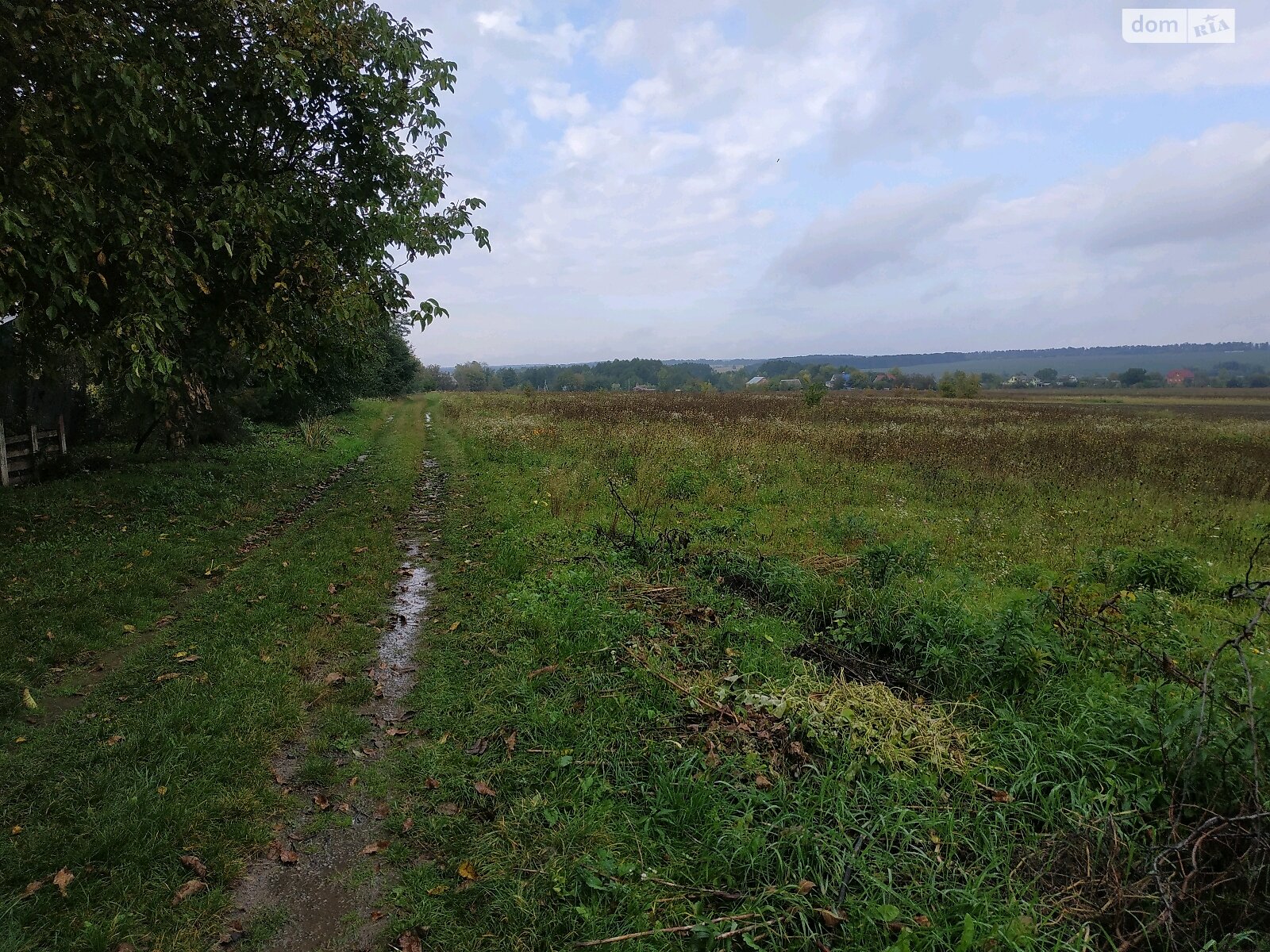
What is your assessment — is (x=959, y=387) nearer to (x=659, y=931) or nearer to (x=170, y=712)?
(x=659, y=931)

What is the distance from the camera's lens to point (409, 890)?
3117mm

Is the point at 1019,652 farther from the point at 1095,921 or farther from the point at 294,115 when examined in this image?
the point at 294,115

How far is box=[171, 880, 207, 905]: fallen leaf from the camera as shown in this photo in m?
2.98

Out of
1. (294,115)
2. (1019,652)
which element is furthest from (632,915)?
(294,115)

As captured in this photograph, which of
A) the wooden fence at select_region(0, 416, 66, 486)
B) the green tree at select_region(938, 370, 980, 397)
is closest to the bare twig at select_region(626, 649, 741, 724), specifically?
the wooden fence at select_region(0, 416, 66, 486)

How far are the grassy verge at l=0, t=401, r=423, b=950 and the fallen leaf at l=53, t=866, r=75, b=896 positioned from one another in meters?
0.01

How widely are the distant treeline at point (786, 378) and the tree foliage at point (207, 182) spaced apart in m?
35.0

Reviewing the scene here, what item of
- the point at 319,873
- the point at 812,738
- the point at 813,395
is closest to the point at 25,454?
the point at 319,873

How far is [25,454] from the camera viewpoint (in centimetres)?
1242

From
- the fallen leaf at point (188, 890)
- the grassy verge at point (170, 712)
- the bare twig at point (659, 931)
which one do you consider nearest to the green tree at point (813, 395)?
the grassy verge at point (170, 712)

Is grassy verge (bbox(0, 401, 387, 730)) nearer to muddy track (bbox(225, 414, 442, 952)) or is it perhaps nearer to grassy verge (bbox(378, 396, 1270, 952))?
muddy track (bbox(225, 414, 442, 952))

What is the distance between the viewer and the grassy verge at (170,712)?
298 cm

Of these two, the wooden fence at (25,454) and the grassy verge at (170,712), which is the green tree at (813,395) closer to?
the grassy verge at (170,712)

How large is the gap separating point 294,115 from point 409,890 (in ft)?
36.5
